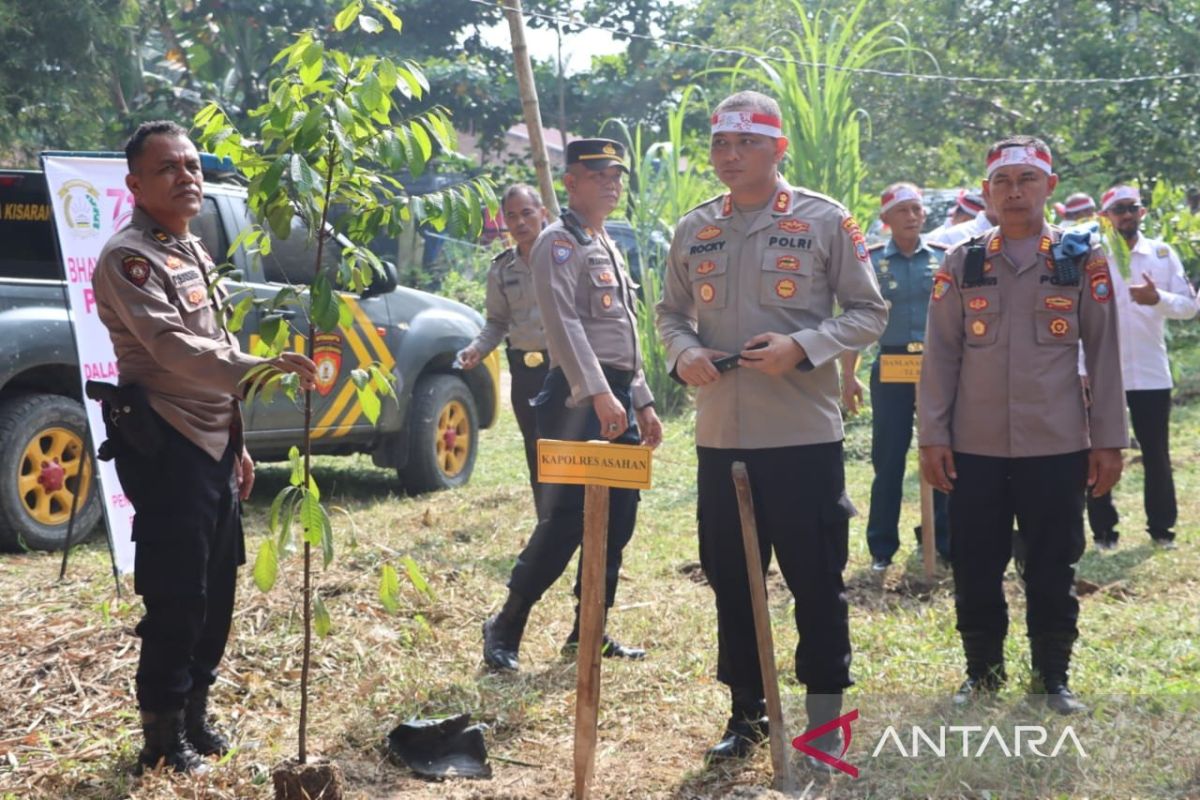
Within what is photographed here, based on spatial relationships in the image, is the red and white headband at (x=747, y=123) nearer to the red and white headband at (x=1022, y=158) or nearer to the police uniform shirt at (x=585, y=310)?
the red and white headband at (x=1022, y=158)

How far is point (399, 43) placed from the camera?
20.6 m

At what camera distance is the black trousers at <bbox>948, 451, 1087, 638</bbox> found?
14.2 feet

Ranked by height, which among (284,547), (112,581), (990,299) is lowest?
(112,581)

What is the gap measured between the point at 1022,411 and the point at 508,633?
208 centimetres

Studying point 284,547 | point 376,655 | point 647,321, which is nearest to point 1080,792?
point 284,547

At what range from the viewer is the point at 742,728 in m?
4.04

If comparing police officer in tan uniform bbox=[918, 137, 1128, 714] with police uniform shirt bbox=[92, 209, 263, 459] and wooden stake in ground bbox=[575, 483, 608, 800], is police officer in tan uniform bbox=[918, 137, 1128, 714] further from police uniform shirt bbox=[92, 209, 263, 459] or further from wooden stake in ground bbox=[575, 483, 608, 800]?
police uniform shirt bbox=[92, 209, 263, 459]

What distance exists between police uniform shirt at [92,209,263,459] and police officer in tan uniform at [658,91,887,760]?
1.35m

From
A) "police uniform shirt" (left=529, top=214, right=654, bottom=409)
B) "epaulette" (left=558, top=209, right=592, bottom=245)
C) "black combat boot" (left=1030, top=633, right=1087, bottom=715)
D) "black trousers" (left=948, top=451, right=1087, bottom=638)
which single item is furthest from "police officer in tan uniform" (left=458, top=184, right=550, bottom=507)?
"black combat boot" (left=1030, top=633, right=1087, bottom=715)

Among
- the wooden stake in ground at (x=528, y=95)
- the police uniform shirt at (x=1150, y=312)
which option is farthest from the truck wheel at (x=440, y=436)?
the police uniform shirt at (x=1150, y=312)

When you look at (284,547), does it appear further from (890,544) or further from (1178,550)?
(1178,550)

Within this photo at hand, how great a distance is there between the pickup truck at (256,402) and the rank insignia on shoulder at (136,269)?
1052 millimetres

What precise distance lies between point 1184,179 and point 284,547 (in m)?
14.7

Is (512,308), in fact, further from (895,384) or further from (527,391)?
(895,384)
